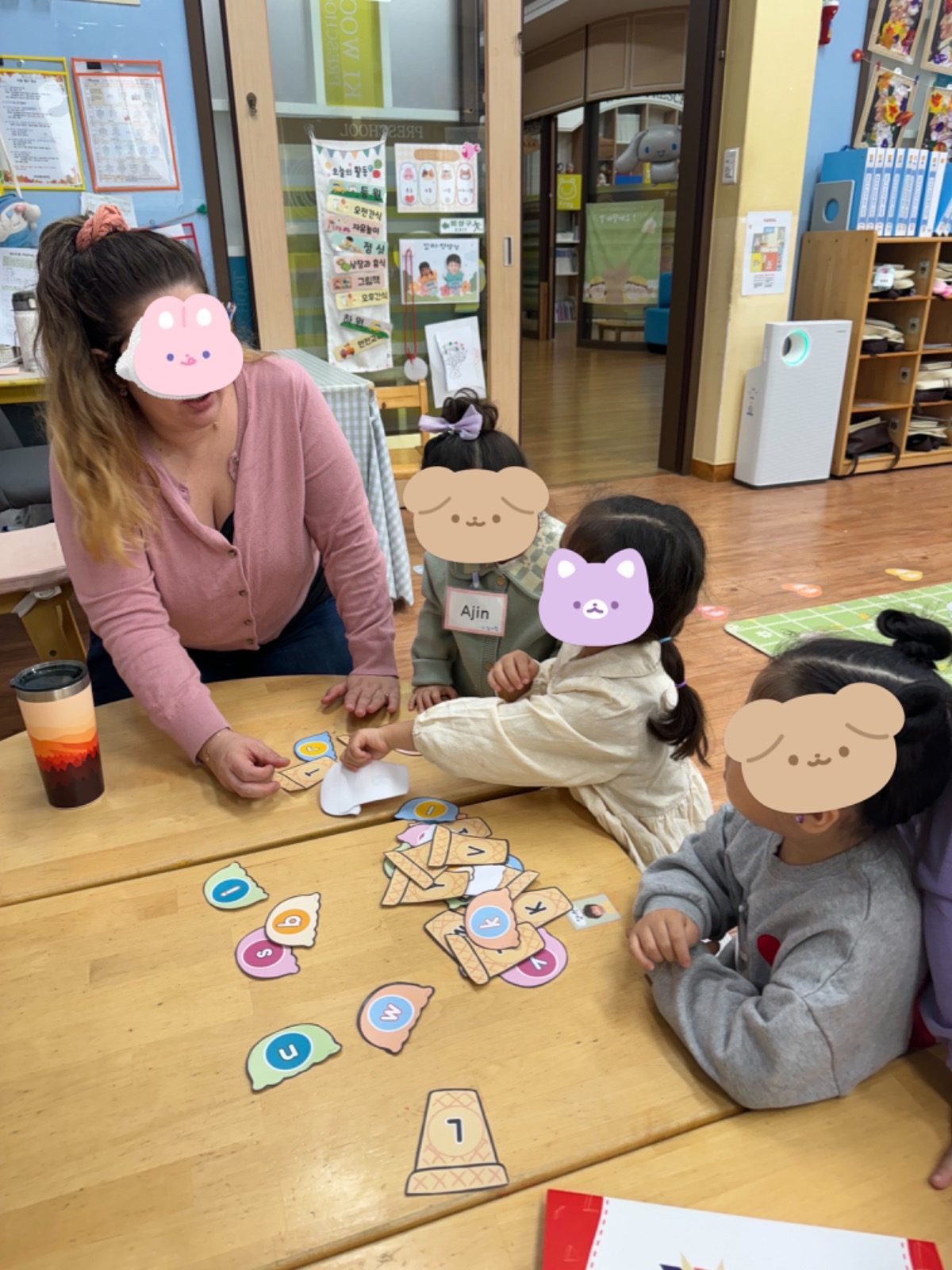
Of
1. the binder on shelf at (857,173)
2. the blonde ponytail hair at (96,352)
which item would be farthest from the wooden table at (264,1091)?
the binder on shelf at (857,173)

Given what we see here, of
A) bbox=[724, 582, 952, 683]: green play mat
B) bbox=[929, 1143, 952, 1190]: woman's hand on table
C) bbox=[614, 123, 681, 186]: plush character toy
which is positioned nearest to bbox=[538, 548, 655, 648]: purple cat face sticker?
bbox=[929, 1143, 952, 1190]: woman's hand on table

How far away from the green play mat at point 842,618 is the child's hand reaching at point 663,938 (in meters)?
1.86

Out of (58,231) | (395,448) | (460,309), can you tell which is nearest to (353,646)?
(58,231)

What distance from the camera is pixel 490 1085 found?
0.62 metres

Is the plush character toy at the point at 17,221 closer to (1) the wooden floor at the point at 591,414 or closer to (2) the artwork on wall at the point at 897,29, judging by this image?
(1) the wooden floor at the point at 591,414

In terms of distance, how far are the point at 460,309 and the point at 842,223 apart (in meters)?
1.77

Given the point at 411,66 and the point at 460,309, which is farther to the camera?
the point at 460,309

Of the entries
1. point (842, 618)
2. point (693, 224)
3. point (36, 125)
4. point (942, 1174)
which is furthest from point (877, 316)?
point (942, 1174)

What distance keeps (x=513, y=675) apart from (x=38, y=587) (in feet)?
3.78

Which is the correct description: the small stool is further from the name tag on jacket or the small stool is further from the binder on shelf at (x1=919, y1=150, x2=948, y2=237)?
the binder on shelf at (x1=919, y1=150, x2=948, y2=237)

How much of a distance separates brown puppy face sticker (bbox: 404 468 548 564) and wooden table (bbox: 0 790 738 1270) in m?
0.32

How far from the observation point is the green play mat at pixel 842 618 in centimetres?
255

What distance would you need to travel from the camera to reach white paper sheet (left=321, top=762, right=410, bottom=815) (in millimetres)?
943

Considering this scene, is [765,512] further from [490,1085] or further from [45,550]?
[490,1085]
